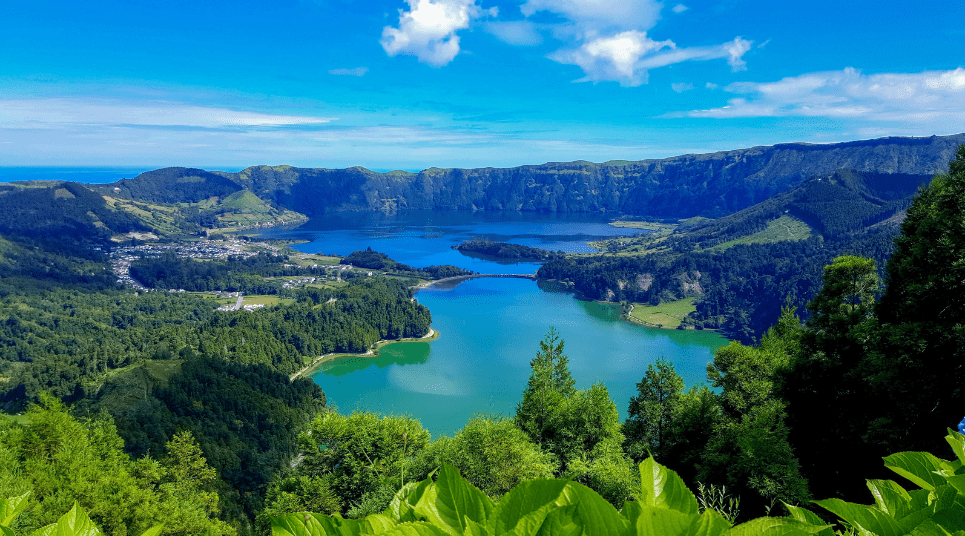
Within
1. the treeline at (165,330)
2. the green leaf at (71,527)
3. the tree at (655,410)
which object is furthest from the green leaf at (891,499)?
the treeline at (165,330)

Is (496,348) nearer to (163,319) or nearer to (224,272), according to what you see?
(163,319)

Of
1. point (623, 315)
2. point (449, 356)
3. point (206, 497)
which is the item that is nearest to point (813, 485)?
point (206, 497)

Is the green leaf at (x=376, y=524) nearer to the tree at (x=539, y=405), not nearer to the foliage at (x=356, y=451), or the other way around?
the foliage at (x=356, y=451)

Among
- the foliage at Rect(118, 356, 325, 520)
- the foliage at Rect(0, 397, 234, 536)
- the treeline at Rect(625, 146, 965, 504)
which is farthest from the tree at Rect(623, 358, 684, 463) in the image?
the foliage at Rect(118, 356, 325, 520)

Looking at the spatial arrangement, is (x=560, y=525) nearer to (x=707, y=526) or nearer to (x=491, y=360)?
(x=707, y=526)

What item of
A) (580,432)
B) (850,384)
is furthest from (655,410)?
(850,384)

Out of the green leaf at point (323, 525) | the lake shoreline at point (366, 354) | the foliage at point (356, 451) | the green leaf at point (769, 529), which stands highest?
the green leaf at point (769, 529)

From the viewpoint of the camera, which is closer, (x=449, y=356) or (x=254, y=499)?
(x=254, y=499)
